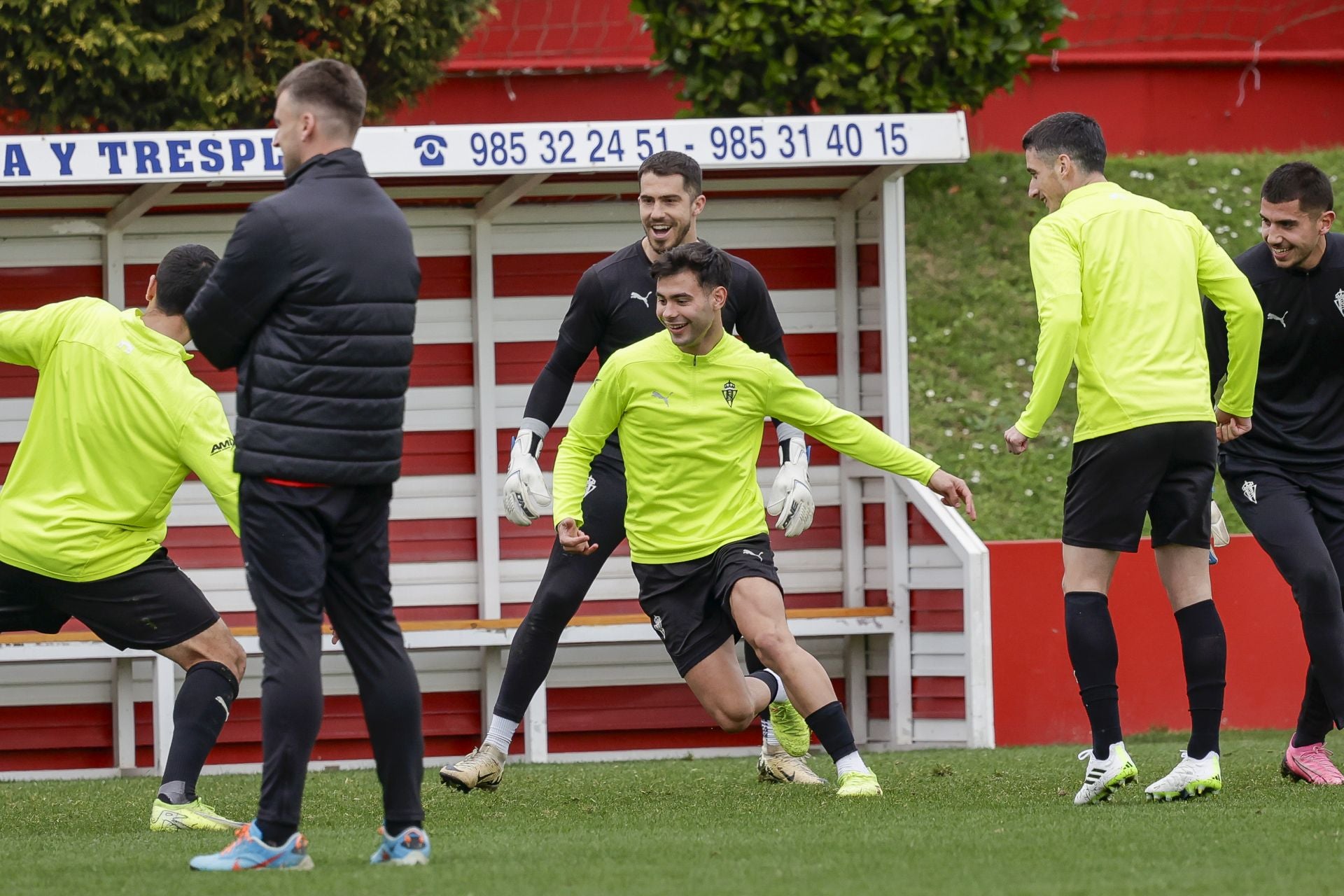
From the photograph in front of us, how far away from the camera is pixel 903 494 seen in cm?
891

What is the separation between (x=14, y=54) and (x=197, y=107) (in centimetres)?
114

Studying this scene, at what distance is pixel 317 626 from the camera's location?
4.41m

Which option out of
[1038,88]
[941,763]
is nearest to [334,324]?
[941,763]

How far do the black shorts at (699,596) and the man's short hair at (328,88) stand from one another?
6.97 ft

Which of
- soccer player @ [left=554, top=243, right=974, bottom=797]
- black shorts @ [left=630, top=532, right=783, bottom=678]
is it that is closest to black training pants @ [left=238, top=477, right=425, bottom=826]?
soccer player @ [left=554, top=243, right=974, bottom=797]

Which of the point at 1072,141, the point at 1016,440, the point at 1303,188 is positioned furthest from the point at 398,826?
the point at 1303,188

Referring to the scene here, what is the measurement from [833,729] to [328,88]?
2.71 meters

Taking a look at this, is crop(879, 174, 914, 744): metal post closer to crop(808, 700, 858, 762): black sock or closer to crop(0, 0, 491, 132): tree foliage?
crop(808, 700, 858, 762): black sock

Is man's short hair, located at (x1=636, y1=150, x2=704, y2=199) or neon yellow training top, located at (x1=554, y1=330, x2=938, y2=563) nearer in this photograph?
neon yellow training top, located at (x1=554, y1=330, x2=938, y2=563)

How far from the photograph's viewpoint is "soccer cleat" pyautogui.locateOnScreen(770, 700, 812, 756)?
6703 millimetres

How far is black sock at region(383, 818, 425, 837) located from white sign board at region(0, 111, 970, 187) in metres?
4.04

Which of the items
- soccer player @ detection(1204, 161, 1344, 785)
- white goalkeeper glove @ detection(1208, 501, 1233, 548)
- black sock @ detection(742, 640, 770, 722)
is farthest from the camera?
black sock @ detection(742, 640, 770, 722)

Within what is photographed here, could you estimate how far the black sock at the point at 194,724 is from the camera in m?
5.79

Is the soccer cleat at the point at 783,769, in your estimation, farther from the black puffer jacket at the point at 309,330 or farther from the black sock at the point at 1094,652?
the black puffer jacket at the point at 309,330
